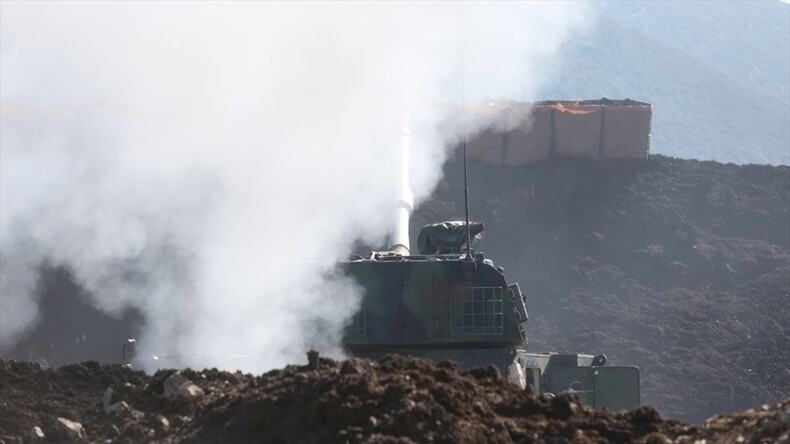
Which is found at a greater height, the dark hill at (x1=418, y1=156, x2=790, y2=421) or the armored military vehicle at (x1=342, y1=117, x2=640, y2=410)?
the dark hill at (x1=418, y1=156, x2=790, y2=421)

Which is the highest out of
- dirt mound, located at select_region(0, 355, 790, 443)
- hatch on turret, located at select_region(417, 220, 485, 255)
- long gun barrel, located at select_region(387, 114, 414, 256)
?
long gun barrel, located at select_region(387, 114, 414, 256)

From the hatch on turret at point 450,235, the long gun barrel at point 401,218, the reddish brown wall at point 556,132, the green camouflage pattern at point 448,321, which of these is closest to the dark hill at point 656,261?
the reddish brown wall at point 556,132

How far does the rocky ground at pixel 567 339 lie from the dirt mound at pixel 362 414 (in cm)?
1

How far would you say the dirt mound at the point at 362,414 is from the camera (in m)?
7.53

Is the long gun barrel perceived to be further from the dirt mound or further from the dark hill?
the dirt mound

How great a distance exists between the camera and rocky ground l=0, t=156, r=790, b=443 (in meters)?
7.85

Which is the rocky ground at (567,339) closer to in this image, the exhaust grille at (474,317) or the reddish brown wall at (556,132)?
the reddish brown wall at (556,132)

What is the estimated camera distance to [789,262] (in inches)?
1094

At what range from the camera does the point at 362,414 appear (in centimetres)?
773

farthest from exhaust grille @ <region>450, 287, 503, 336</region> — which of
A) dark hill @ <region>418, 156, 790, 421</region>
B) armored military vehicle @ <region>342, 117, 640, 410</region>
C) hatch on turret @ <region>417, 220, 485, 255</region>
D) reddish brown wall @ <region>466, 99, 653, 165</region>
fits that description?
reddish brown wall @ <region>466, 99, 653, 165</region>

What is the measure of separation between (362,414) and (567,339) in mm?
17160

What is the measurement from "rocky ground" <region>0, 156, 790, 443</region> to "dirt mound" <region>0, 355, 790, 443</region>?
0.04 ft

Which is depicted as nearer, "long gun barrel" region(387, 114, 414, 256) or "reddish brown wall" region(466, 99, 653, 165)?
"long gun barrel" region(387, 114, 414, 256)

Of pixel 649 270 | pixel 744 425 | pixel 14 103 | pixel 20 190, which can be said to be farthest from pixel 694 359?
pixel 744 425
